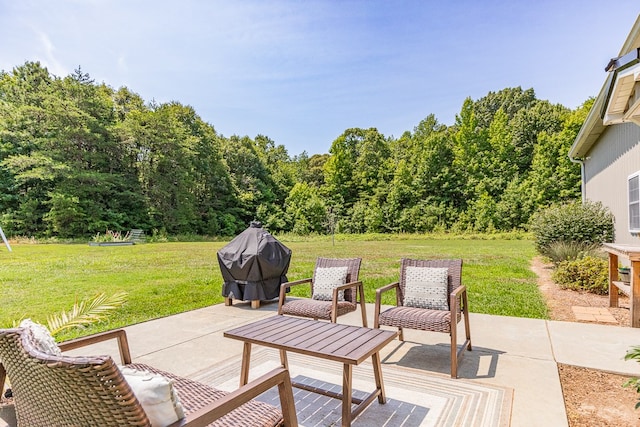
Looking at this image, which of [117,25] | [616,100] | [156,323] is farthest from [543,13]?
[156,323]

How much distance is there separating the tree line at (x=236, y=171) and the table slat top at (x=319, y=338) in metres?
23.3

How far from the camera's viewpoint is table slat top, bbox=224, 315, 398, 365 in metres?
2.21

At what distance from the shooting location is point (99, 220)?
23.3 m

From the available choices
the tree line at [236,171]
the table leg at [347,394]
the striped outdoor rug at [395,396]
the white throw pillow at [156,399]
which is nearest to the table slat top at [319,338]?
the table leg at [347,394]

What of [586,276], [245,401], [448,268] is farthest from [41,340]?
[586,276]

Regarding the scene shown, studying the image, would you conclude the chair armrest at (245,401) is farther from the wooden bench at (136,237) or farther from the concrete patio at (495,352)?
the wooden bench at (136,237)

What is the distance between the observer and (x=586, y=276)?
661cm

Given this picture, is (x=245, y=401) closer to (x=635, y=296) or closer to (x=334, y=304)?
(x=334, y=304)

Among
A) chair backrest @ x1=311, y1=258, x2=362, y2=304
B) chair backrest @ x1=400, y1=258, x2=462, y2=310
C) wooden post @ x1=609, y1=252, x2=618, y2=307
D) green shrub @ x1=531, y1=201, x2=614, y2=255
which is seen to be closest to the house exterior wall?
green shrub @ x1=531, y1=201, x2=614, y2=255

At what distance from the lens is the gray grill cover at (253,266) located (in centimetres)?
528

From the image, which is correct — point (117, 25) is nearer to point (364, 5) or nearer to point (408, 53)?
point (364, 5)

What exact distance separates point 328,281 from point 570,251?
22.3ft

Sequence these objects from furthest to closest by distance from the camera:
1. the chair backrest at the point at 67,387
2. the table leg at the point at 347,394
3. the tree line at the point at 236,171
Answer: the tree line at the point at 236,171
the table leg at the point at 347,394
the chair backrest at the point at 67,387

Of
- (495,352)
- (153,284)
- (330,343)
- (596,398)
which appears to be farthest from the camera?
A: (153,284)
